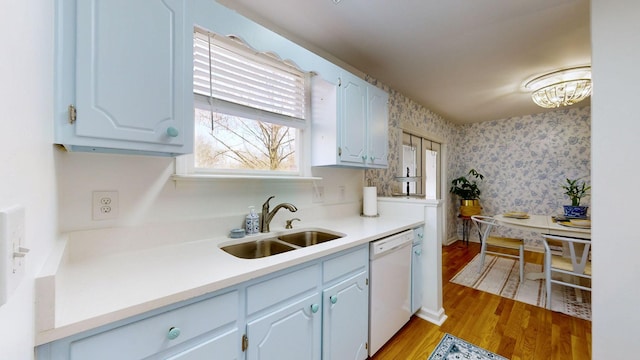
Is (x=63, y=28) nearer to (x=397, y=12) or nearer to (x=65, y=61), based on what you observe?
(x=65, y=61)

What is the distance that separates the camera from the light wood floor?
5.60 ft

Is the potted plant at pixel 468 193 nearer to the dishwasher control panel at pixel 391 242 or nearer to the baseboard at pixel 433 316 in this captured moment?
the baseboard at pixel 433 316

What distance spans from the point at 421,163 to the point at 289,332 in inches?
131

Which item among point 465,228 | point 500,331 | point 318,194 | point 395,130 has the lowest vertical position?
point 500,331

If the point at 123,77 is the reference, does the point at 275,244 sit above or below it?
below

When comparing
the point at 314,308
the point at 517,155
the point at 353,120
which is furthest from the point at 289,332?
the point at 517,155

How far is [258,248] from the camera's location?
1492 mm

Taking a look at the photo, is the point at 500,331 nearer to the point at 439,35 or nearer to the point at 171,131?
the point at 439,35

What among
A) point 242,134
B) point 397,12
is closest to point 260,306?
point 242,134

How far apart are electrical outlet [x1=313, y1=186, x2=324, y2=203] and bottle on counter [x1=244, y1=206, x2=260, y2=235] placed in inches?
23.0

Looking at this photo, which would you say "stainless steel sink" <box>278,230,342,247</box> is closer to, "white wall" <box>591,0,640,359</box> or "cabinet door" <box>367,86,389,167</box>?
"cabinet door" <box>367,86,389,167</box>

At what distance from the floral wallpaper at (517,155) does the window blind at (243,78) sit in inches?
66.3

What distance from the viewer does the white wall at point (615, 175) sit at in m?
1.19

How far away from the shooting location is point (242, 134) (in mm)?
1642
